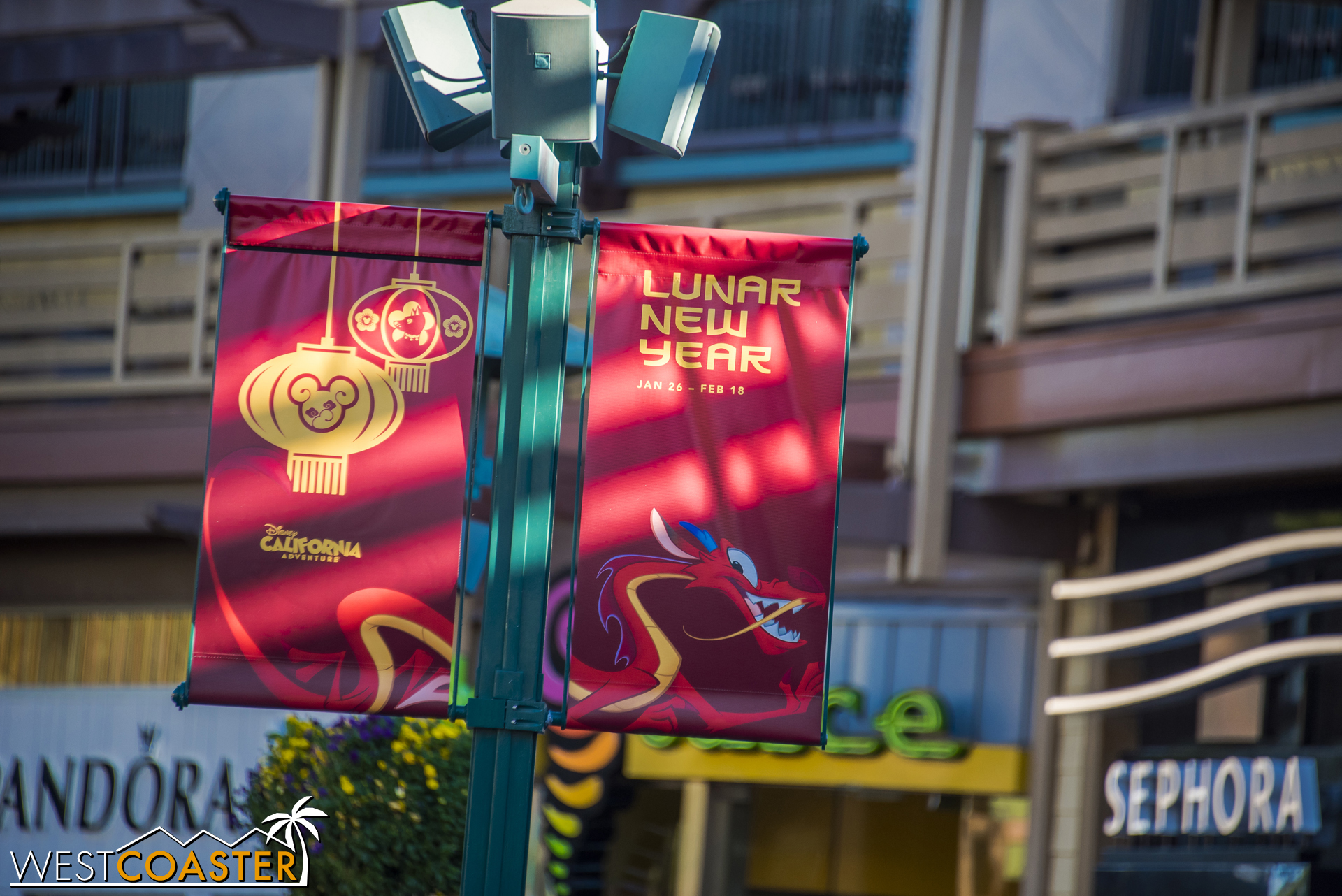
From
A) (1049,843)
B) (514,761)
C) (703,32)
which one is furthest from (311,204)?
(1049,843)

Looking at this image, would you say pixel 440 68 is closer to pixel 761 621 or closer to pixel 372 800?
pixel 761 621

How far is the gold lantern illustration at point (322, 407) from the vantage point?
5.30 meters

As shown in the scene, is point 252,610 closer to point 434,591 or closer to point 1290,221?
point 434,591

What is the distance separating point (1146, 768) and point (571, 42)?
6513mm

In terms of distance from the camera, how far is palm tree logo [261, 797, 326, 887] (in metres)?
6.88

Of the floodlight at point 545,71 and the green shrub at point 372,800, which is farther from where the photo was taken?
the green shrub at point 372,800

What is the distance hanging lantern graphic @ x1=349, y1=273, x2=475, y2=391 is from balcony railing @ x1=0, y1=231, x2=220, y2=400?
296 inches

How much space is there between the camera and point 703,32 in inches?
211

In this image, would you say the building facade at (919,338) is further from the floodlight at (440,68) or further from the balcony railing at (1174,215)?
the floodlight at (440,68)

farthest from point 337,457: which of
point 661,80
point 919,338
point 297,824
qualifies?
point 919,338

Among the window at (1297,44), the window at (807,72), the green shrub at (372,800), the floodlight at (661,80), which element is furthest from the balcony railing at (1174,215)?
the floodlight at (661,80)

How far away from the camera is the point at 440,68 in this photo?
18.0ft

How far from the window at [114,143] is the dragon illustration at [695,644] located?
444 inches

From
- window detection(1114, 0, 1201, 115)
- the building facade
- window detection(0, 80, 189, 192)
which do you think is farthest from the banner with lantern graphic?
window detection(0, 80, 189, 192)
